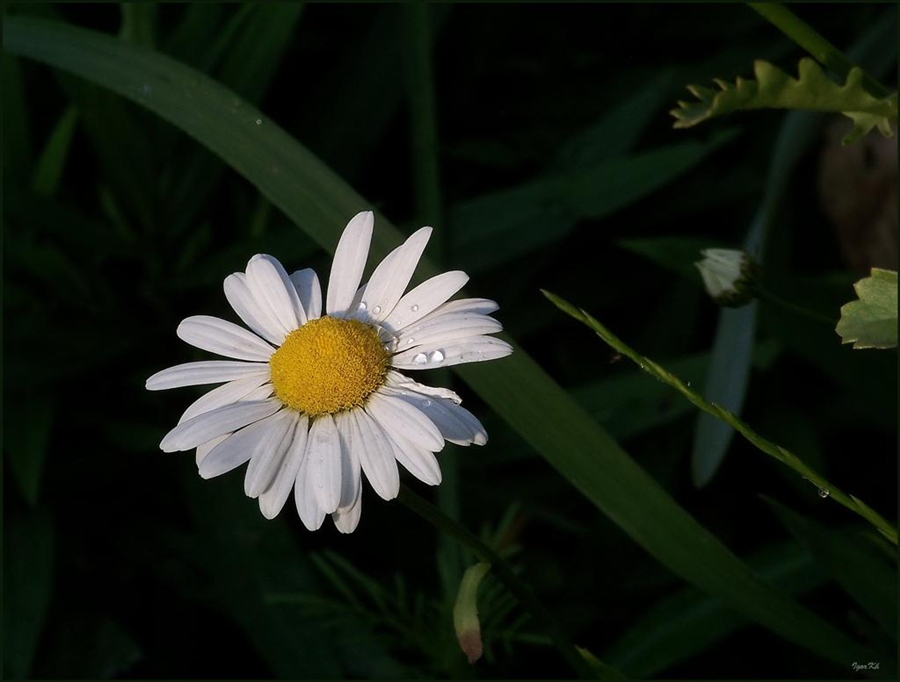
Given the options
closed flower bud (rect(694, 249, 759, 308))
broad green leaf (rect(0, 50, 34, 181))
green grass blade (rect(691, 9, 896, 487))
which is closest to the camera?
closed flower bud (rect(694, 249, 759, 308))

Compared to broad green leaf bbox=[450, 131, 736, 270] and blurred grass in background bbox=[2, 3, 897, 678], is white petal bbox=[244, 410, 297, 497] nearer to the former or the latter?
blurred grass in background bbox=[2, 3, 897, 678]

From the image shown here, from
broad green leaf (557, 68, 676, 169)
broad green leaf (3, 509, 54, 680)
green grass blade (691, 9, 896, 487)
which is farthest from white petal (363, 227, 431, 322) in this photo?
broad green leaf (557, 68, 676, 169)

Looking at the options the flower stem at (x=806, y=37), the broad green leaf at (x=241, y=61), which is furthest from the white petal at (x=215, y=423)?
the broad green leaf at (x=241, y=61)

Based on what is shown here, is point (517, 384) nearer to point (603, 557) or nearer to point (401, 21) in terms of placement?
point (603, 557)

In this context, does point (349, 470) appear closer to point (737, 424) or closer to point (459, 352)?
point (459, 352)

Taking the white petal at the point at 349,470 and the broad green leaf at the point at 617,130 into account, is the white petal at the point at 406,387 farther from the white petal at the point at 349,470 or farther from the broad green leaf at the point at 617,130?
the broad green leaf at the point at 617,130

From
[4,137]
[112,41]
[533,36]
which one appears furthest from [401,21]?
[4,137]

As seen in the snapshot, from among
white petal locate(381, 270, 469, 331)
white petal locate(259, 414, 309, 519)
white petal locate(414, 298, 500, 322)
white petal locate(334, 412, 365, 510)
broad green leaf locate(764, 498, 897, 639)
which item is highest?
white petal locate(381, 270, 469, 331)
